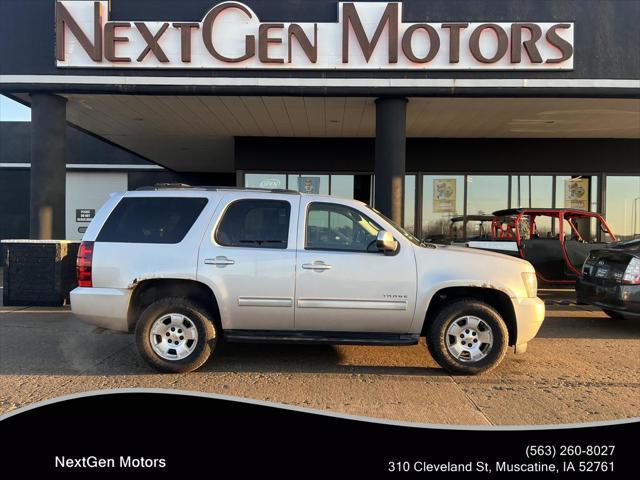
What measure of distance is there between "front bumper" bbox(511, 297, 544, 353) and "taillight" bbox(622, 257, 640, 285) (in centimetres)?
256

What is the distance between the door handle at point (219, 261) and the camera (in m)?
5.06

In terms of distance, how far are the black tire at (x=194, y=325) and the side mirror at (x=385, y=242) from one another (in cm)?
196

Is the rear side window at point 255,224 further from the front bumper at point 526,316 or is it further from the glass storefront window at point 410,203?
the glass storefront window at point 410,203

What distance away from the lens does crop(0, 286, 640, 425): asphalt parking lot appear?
426 centimetres

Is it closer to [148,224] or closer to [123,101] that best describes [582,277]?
[148,224]

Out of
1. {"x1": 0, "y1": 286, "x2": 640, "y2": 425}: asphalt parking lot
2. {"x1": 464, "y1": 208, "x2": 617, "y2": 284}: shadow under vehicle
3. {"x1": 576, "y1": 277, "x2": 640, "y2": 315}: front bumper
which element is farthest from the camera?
{"x1": 464, "y1": 208, "x2": 617, "y2": 284}: shadow under vehicle

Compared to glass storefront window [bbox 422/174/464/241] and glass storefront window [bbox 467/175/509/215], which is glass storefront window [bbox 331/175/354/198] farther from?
glass storefront window [bbox 467/175/509/215]

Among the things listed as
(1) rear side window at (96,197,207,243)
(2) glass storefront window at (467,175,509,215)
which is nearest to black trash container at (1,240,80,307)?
(1) rear side window at (96,197,207,243)

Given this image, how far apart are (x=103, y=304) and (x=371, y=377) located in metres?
2.93

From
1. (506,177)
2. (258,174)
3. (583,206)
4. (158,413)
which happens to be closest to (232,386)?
(158,413)

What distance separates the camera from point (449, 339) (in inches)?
201

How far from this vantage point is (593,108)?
10086 millimetres

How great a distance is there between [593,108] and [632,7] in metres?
1.96

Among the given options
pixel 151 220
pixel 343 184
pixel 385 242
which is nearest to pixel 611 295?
pixel 385 242
